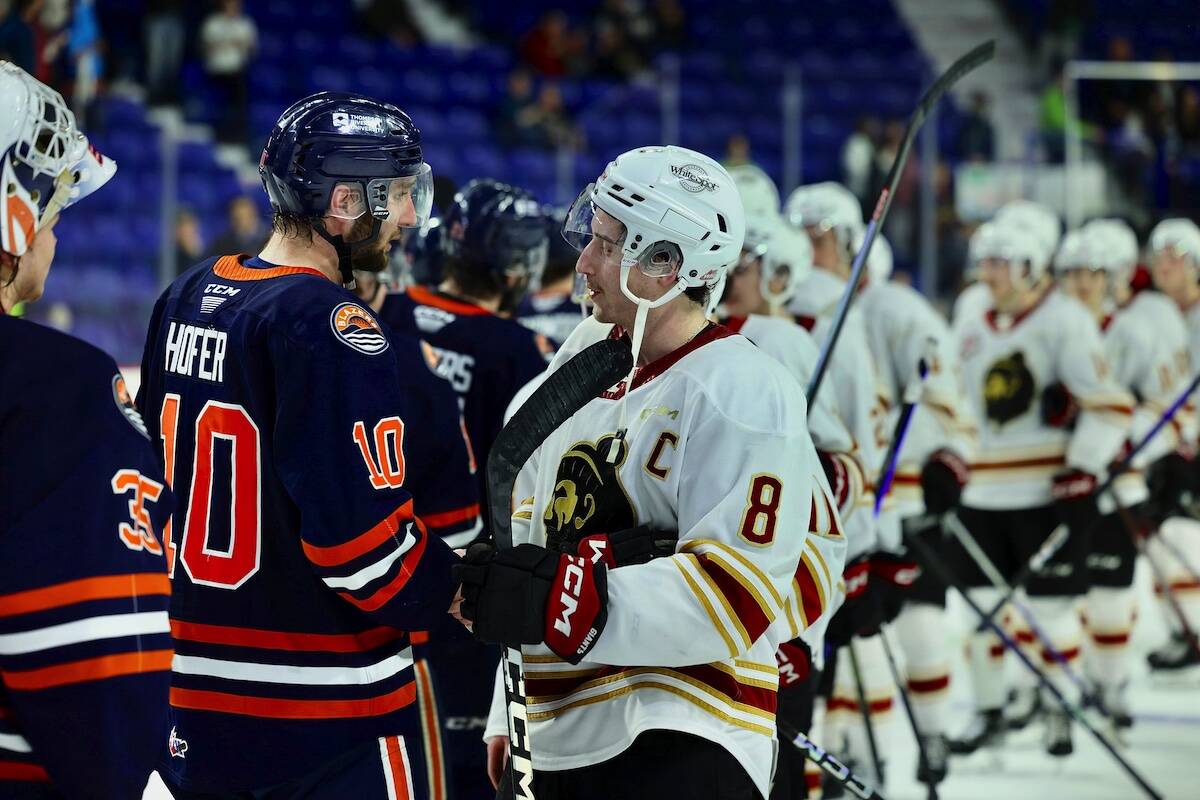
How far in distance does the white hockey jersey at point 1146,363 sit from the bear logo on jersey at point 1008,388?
0.72m

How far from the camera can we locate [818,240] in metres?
4.27

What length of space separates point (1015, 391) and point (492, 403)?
8.27 ft

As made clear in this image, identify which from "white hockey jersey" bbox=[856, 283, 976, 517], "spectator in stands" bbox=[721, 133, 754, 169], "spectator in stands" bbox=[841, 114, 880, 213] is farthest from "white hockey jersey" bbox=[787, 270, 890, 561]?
"spectator in stands" bbox=[721, 133, 754, 169]

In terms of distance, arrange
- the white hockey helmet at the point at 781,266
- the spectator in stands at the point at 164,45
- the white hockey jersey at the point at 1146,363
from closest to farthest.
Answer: the white hockey helmet at the point at 781,266, the white hockey jersey at the point at 1146,363, the spectator in stands at the point at 164,45

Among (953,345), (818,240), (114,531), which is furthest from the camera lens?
(953,345)

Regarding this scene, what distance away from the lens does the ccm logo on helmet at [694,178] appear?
194 centimetres

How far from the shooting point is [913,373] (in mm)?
4500

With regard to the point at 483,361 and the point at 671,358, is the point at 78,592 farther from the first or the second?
the point at 483,361

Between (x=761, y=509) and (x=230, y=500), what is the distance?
2.05 ft

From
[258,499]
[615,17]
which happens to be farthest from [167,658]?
[615,17]

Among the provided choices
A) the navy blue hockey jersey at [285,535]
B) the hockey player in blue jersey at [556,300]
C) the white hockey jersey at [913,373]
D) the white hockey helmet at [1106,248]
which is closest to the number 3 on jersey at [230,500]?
the navy blue hockey jersey at [285,535]

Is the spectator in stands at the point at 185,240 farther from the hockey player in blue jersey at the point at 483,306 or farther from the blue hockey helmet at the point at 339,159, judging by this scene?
the blue hockey helmet at the point at 339,159

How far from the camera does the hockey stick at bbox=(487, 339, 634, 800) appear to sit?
5.77 ft

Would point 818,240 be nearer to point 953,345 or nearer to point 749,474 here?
point 953,345
